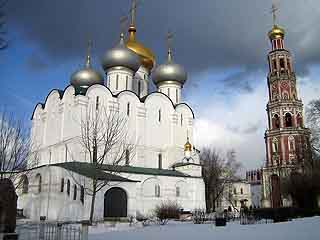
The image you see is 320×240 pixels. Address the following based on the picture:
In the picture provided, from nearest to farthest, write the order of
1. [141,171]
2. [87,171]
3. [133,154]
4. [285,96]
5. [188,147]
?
1. [87,171]
2. [141,171]
3. [133,154]
4. [188,147]
5. [285,96]

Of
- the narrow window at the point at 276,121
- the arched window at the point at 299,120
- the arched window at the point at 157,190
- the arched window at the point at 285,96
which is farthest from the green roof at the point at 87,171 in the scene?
the arched window at the point at 285,96

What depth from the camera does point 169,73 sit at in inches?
1693

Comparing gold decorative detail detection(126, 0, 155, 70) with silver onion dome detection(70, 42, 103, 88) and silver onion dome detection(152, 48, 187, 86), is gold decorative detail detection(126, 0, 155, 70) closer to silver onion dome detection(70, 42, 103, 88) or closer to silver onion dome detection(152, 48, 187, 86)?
silver onion dome detection(152, 48, 187, 86)

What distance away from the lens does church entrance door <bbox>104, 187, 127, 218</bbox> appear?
26.9m

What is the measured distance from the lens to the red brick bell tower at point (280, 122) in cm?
4925

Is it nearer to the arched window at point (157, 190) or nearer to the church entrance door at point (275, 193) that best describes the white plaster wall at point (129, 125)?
the arched window at point (157, 190)

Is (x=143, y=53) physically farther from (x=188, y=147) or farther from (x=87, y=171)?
(x=87, y=171)

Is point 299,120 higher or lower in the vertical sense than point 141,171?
higher

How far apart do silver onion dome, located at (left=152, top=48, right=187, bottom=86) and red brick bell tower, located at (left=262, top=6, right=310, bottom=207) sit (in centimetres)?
1723

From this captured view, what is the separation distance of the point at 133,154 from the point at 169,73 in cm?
1238

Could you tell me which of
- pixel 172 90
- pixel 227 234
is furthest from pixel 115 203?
pixel 172 90

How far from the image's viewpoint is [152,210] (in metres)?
31.2

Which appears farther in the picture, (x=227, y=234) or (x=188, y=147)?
(x=188, y=147)

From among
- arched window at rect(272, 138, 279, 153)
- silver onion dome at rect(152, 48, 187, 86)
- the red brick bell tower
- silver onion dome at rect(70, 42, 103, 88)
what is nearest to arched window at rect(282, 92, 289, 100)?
the red brick bell tower
